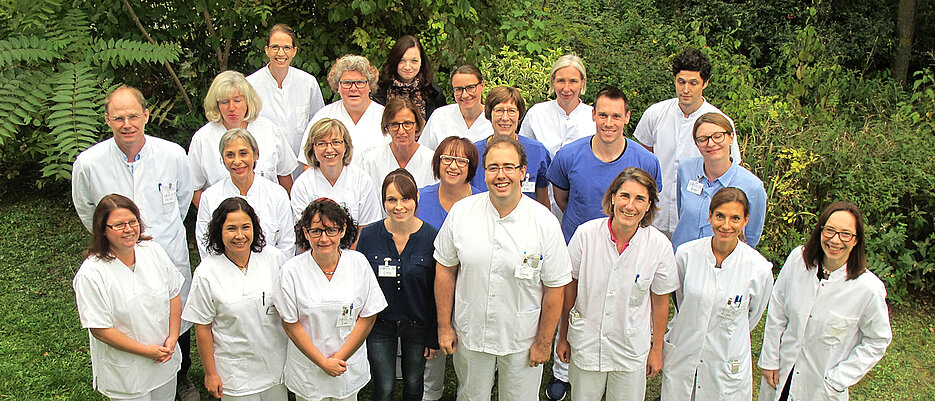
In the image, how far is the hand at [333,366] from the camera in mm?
4074

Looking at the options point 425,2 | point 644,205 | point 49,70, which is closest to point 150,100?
point 49,70

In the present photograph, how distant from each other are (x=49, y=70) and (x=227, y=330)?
11.0 feet

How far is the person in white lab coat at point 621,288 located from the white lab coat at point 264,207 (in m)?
1.83

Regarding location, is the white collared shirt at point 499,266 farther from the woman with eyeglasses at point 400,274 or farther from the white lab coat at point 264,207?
the white lab coat at point 264,207

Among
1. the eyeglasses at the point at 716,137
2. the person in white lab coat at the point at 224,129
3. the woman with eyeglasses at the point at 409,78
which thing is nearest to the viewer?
the eyeglasses at the point at 716,137

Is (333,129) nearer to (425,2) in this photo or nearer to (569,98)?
(569,98)

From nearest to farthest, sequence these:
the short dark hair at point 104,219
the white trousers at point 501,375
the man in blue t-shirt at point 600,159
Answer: the short dark hair at point 104,219 → the white trousers at point 501,375 → the man in blue t-shirt at point 600,159

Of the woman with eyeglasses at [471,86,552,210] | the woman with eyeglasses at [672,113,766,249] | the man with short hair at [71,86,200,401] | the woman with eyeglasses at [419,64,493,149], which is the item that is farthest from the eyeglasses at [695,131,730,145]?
the man with short hair at [71,86,200,401]

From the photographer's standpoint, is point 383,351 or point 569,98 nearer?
point 383,351

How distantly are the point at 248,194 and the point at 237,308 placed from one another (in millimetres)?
917

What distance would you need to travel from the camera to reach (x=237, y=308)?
4.06 m

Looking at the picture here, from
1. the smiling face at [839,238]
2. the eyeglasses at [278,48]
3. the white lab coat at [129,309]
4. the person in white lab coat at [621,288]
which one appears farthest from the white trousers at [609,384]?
the eyeglasses at [278,48]

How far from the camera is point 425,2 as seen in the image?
730cm

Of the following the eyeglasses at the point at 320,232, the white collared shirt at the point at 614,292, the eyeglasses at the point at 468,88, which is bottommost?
the white collared shirt at the point at 614,292
